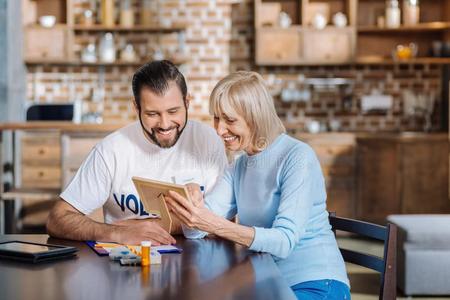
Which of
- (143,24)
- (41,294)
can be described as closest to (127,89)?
(143,24)

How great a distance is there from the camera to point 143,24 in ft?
24.4

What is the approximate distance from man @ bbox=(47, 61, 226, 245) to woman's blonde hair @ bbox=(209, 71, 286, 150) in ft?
1.33

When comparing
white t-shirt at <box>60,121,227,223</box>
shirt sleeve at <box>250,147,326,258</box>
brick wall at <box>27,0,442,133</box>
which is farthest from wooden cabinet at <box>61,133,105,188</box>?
shirt sleeve at <box>250,147,326,258</box>

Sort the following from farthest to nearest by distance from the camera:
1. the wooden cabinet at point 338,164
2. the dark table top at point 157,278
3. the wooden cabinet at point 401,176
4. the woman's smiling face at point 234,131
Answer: the wooden cabinet at point 338,164 < the wooden cabinet at point 401,176 < the woman's smiling face at point 234,131 < the dark table top at point 157,278

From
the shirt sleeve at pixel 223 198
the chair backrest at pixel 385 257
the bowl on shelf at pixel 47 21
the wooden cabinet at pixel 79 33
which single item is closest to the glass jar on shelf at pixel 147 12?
the wooden cabinet at pixel 79 33

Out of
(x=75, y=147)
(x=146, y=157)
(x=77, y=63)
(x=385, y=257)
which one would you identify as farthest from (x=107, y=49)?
(x=385, y=257)

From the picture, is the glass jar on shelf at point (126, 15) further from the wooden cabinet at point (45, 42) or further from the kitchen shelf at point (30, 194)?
the kitchen shelf at point (30, 194)

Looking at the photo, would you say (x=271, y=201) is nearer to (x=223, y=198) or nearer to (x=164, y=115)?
(x=223, y=198)

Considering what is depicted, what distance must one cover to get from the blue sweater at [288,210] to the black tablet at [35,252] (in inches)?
17.5

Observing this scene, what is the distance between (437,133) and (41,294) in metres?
5.97

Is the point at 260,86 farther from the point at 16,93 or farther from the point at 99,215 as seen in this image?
the point at 16,93

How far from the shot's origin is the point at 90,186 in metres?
2.69

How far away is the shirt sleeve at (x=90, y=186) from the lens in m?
2.65

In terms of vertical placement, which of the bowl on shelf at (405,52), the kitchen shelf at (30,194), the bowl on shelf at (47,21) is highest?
the bowl on shelf at (47,21)
